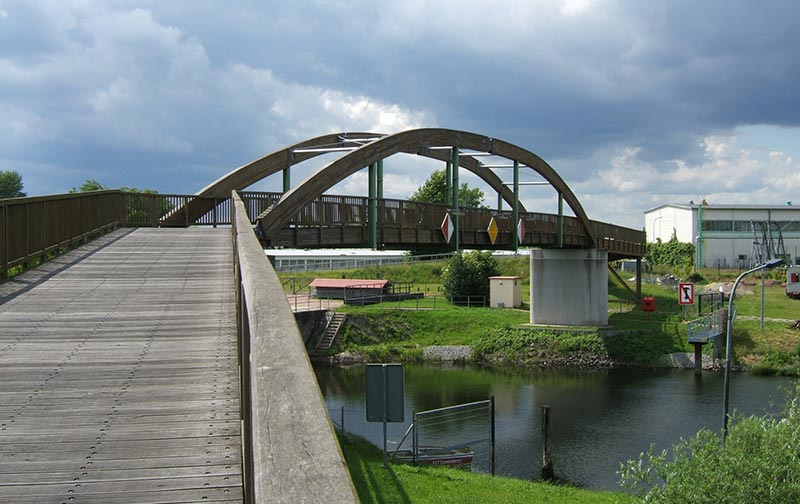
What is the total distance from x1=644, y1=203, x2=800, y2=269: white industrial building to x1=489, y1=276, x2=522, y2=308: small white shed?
1228 inches

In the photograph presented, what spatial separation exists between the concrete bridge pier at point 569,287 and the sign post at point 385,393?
33499 mm

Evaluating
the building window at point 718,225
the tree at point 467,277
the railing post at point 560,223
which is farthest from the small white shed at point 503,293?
the building window at point 718,225

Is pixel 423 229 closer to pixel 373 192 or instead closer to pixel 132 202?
pixel 373 192

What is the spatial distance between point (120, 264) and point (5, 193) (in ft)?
310

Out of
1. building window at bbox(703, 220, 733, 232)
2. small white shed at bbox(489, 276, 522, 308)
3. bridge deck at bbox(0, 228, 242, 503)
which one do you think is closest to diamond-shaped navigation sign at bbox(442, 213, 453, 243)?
bridge deck at bbox(0, 228, 242, 503)

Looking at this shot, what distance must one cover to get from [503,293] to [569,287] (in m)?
7.71

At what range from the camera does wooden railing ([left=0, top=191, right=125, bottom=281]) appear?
1197 cm

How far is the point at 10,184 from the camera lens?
98.2 metres

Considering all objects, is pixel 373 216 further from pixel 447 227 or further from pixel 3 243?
pixel 3 243

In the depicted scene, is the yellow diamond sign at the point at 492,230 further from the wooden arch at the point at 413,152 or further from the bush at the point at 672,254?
the bush at the point at 672,254

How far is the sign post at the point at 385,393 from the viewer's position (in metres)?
16.7

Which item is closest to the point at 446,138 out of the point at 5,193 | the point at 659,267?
the point at 659,267

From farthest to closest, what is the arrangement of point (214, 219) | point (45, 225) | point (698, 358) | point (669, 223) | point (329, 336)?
point (669, 223), point (329, 336), point (698, 358), point (214, 219), point (45, 225)

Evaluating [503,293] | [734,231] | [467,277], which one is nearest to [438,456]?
[503,293]
